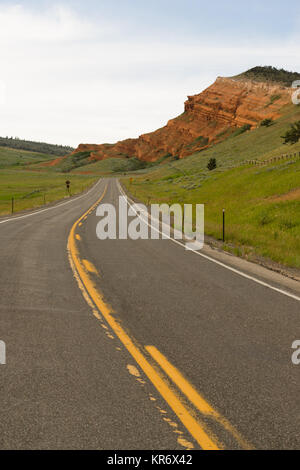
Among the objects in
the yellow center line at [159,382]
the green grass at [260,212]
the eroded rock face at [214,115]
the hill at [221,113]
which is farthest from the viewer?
the hill at [221,113]

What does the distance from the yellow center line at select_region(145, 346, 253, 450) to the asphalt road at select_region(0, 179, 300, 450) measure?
12 mm

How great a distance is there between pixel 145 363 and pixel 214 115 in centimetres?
14419

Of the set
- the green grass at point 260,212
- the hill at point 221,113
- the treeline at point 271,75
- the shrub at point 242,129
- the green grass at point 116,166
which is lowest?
the green grass at point 260,212

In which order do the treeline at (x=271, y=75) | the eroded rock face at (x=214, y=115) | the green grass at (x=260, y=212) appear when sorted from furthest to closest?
the treeline at (x=271, y=75) → the eroded rock face at (x=214, y=115) → the green grass at (x=260, y=212)

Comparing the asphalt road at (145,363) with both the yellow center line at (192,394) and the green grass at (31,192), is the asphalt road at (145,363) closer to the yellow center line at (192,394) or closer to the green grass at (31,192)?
the yellow center line at (192,394)

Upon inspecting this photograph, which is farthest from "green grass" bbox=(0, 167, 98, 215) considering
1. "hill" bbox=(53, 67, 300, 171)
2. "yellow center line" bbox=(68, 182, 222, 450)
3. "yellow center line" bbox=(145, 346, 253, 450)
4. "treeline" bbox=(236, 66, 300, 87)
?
"treeline" bbox=(236, 66, 300, 87)

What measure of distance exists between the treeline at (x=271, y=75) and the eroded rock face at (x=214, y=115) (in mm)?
4079

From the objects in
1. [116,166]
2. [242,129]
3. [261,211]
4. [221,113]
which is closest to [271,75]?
[221,113]

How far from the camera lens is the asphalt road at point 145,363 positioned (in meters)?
3.06

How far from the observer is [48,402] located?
11.2ft

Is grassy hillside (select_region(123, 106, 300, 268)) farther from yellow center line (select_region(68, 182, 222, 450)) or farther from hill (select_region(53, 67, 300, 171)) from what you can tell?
Answer: hill (select_region(53, 67, 300, 171))

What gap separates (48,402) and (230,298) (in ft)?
13.9

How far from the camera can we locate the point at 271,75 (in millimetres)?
136500

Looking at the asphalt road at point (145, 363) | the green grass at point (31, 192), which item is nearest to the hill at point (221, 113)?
the green grass at point (31, 192)
